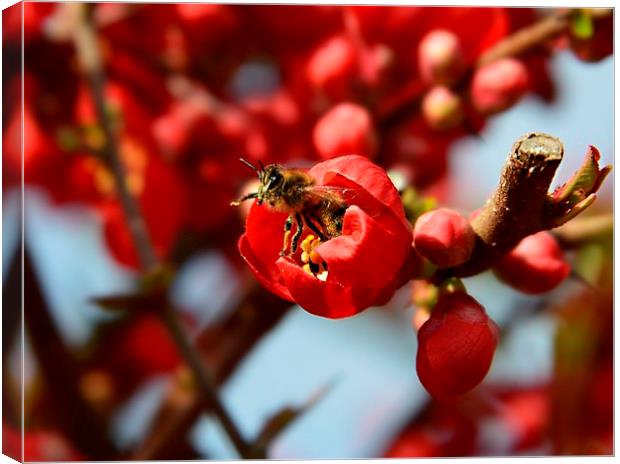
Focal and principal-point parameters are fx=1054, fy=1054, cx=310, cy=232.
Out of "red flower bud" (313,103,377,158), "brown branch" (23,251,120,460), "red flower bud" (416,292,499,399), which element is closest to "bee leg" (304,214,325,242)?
"red flower bud" (416,292,499,399)

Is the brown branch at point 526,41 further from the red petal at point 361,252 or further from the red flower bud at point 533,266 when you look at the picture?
the red petal at point 361,252

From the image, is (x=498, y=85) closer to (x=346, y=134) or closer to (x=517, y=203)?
(x=346, y=134)

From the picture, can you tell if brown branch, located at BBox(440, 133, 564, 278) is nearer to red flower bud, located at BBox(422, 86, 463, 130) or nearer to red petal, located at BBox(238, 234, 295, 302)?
red petal, located at BBox(238, 234, 295, 302)

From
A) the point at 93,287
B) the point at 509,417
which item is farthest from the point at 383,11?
the point at 509,417

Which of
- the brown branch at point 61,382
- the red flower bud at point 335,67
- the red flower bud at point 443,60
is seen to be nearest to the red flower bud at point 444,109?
the red flower bud at point 443,60

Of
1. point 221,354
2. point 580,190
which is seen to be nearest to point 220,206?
point 221,354

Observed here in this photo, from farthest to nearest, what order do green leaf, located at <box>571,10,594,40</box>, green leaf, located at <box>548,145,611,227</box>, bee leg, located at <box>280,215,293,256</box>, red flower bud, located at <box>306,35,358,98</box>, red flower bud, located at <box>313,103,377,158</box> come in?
red flower bud, located at <box>306,35,358,98</box>, red flower bud, located at <box>313,103,377,158</box>, green leaf, located at <box>571,10,594,40</box>, bee leg, located at <box>280,215,293,256</box>, green leaf, located at <box>548,145,611,227</box>

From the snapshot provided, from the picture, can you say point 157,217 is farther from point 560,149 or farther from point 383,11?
point 560,149

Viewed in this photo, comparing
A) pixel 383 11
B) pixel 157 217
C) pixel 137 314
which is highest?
A: pixel 383 11
